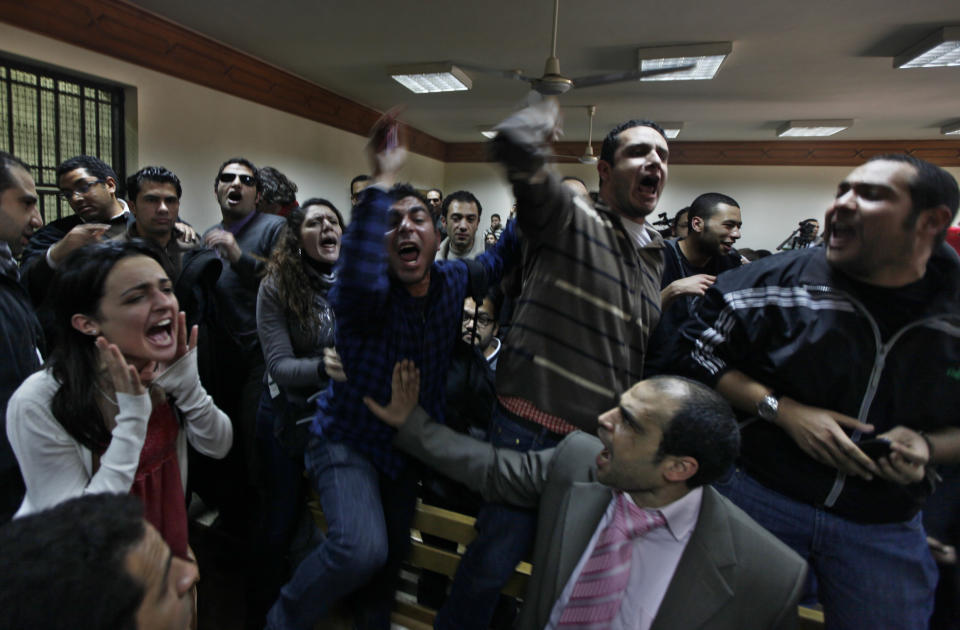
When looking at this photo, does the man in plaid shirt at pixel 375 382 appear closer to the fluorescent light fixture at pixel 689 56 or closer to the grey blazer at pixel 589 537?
the grey blazer at pixel 589 537

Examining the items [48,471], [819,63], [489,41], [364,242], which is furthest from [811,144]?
[48,471]

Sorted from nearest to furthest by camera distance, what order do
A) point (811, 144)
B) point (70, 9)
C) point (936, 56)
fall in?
point (70, 9) → point (936, 56) → point (811, 144)

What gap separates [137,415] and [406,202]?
90 cm

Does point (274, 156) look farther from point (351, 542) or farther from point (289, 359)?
point (351, 542)

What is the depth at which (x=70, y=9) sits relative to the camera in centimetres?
356

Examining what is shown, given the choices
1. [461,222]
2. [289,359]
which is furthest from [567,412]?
[461,222]

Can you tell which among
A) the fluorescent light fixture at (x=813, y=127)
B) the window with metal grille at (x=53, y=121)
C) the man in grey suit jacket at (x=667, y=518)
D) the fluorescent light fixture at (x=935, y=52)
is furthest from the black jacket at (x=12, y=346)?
the fluorescent light fixture at (x=813, y=127)

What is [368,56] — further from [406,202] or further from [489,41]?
[406,202]

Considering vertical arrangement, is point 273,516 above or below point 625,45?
below

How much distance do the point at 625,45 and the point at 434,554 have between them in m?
4.75

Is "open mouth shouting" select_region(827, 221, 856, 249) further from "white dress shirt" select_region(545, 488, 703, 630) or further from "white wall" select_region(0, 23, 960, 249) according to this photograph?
"white wall" select_region(0, 23, 960, 249)

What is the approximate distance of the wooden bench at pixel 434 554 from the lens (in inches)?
56.2

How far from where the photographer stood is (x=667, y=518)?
3.77 feet

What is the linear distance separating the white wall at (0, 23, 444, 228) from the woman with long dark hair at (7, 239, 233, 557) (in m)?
3.38
